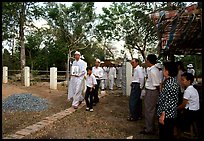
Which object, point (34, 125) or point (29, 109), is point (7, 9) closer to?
point (29, 109)

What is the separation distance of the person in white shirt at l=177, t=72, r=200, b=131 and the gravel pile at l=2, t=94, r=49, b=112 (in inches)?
166

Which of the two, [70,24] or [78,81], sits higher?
[70,24]

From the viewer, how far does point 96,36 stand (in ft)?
75.5

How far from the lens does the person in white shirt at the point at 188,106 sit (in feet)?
13.4

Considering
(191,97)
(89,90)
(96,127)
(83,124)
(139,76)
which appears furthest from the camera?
(89,90)

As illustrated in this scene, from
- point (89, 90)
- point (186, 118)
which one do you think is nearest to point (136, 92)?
point (89, 90)

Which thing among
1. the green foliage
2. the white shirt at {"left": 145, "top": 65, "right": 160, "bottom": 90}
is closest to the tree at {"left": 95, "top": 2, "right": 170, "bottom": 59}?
the green foliage

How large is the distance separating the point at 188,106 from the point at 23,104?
16.6ft

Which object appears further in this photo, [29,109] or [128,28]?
[128,28]

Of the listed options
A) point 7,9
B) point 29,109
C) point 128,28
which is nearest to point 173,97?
point 29,109

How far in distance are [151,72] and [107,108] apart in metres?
2.91

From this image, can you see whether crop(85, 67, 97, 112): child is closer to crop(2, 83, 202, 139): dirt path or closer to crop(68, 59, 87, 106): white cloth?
crop(2, 83, 202, 139): dirt path

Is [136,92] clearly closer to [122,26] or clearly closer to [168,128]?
[168,128]

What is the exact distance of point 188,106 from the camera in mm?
4129
